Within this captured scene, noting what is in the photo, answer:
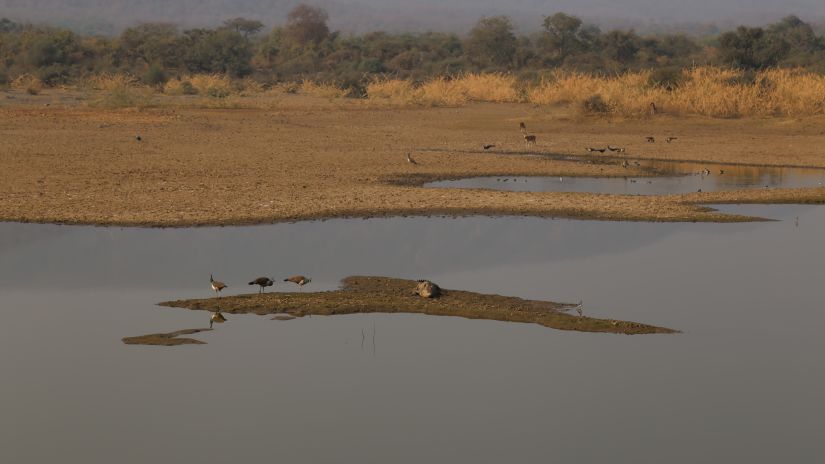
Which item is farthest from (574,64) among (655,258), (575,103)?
(655,258)

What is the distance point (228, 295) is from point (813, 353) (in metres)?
4.71

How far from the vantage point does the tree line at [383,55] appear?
40.5 m

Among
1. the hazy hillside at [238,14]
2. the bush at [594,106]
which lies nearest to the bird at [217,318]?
the bush at [594,106]

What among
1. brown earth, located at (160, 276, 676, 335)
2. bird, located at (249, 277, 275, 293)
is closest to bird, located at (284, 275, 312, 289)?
bird, located at (249, 277, 275, 293)

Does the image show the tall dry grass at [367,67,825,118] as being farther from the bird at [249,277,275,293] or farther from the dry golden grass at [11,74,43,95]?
the bird at [249,277,275,293]

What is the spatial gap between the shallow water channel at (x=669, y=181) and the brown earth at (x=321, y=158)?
0.56 metres

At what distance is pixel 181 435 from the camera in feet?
24.3

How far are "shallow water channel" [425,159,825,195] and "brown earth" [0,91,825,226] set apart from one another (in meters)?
0.56

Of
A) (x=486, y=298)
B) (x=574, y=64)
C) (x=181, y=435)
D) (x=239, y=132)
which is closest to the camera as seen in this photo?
(x=181, y=435)

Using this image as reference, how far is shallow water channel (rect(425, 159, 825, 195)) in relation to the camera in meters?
17.9

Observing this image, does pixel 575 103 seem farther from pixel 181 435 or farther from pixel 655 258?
pixel 181 435

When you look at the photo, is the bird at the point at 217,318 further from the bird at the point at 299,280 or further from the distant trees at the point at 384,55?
the distant trees at the point at 384,55

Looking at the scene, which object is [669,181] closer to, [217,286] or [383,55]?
[217,286]

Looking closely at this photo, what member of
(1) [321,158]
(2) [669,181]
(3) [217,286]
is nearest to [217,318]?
(3) [217,286]
